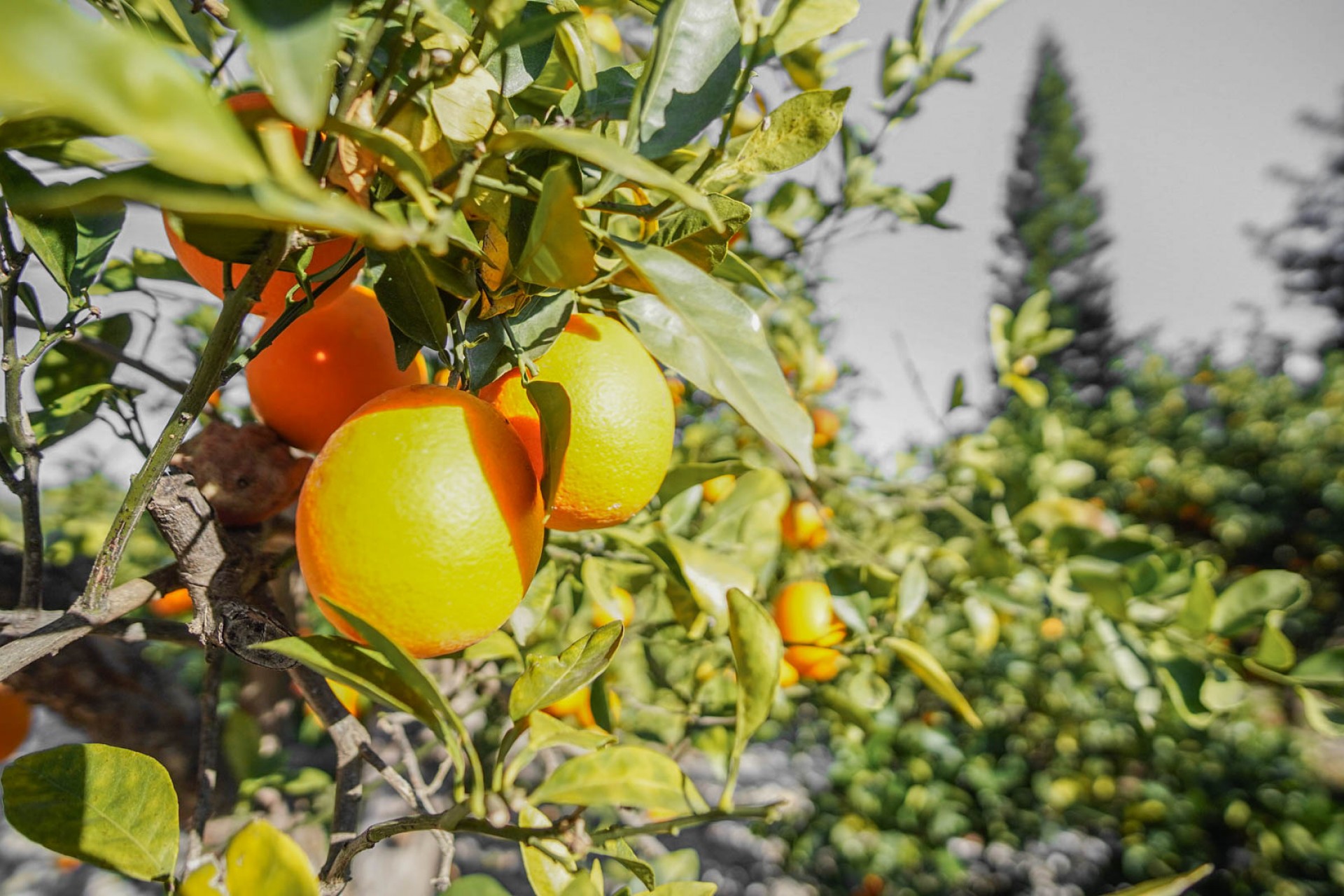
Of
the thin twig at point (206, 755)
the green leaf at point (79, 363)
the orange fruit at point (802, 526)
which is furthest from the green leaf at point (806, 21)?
the orange fruit at point (802, 526)

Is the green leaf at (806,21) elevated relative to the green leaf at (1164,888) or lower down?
elevated

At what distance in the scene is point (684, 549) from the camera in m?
0.57

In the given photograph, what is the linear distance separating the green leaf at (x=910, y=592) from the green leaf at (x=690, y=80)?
0.65 m

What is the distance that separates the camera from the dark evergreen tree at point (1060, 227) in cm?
1380

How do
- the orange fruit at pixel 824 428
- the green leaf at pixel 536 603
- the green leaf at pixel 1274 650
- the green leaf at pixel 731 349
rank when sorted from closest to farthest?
the green leaf at pixel 731 349, the green leaf at pixel 536 603, the green leaf at pixel 1274 650, the orange fruit at pixel 824 428

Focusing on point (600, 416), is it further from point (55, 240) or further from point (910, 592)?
point (910, 592)

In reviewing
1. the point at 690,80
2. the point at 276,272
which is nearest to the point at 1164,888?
the point at 690,80

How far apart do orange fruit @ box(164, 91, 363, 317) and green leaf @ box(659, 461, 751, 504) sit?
0.29 metres

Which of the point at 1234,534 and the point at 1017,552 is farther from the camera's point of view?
the point at 1234,534

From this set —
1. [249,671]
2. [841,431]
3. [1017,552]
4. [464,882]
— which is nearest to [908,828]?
[841,431]

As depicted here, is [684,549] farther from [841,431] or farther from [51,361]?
[841,431]

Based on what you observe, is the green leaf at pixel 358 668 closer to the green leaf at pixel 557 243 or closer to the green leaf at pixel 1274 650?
the green leaf at pixel 557 243

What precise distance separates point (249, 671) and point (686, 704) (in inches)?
26.9

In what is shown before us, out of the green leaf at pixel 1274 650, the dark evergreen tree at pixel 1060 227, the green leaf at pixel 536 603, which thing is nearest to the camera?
the green leaf at pixel 536 603
